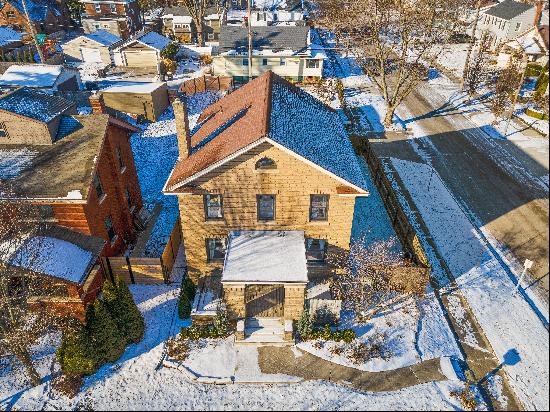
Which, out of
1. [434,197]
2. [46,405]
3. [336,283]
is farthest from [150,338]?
[434,197]

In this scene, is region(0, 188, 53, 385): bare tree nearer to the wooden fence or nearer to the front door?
the wooden fence

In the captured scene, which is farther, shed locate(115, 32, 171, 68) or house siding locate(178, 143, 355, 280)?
shed locate(115, 32, 171, 68)

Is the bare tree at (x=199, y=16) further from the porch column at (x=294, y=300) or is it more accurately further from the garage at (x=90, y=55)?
the porch column at (x=294, y=300)

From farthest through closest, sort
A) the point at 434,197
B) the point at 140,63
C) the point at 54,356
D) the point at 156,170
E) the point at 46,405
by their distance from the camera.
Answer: the point at 140,63, the point at 156,170, the point at 434,197, the point at 54,356, the point at 46,405

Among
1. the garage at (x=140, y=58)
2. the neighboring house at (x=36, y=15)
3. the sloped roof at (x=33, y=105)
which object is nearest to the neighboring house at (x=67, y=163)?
the sloped roof at (x=33, y=105)

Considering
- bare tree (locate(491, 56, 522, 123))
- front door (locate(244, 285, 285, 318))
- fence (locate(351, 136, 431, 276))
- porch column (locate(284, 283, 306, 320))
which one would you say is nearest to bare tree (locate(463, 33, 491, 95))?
bare tree (locate(491, 56, 522, 123))

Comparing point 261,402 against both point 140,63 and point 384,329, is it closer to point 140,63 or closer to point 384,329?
point 384,329
